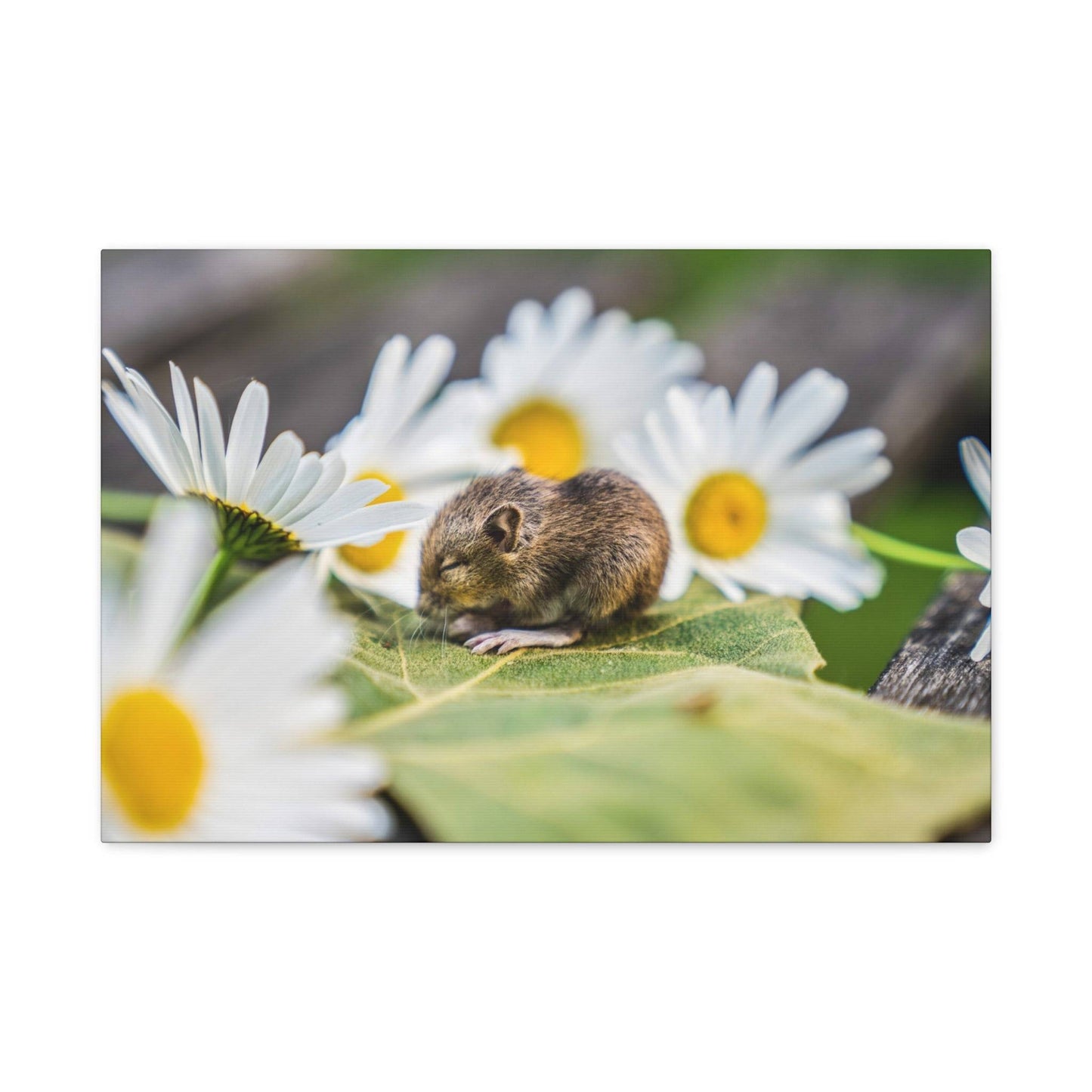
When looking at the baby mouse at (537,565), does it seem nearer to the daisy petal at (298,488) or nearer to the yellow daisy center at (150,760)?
the daisy petal at (298,488)

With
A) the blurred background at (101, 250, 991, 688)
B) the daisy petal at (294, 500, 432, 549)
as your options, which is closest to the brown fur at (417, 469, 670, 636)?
the daisy petal at (294, 500, 432, 549)

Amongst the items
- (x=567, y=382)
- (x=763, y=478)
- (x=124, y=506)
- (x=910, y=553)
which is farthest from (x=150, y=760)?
(x=910, y=553)

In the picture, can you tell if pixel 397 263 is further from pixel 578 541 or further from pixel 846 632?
pixel 846 632

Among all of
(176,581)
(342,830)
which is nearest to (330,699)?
(342,830)

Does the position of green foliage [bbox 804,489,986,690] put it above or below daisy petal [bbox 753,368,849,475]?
below

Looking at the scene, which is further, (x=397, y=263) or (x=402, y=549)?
(x=397, y=263)

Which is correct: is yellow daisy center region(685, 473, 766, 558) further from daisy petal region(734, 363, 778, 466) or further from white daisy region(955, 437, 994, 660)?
white daisy region(955, 437, 994, 660)

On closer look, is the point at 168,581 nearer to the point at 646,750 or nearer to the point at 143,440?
the point at 143,440
